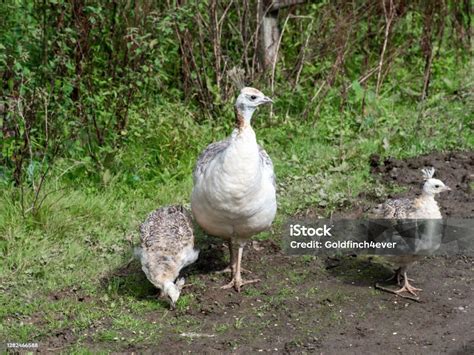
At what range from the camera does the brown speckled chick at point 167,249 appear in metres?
6.10

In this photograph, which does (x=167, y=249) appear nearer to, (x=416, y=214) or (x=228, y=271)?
(x=228, y=271)

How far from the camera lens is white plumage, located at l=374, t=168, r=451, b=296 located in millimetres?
6023

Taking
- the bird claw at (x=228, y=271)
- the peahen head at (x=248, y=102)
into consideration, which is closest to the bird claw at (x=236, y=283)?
the bird claw at (x=228, y=271)

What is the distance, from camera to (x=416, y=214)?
6125mm

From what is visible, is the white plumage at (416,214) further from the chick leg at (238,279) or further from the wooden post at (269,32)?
the wooden post at (269,32)

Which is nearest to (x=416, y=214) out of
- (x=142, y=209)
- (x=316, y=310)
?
(x=316, y=310)

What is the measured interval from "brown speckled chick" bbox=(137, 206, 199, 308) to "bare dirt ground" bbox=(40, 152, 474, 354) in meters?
0.20

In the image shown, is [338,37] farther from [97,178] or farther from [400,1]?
[97,178]

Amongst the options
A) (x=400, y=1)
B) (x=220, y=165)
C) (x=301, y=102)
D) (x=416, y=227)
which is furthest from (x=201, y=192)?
(x=400, y=1)

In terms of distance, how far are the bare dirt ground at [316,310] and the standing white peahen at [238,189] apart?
290 millimetres

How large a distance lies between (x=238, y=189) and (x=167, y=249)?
685 mm

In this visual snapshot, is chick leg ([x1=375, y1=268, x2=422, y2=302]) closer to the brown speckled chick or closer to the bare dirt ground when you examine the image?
the bare dirt ground

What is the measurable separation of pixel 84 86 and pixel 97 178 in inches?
36.9

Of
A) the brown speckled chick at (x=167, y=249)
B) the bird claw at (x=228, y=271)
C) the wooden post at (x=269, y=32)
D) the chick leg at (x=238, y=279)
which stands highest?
the wooden post at (x=269, y=32)
